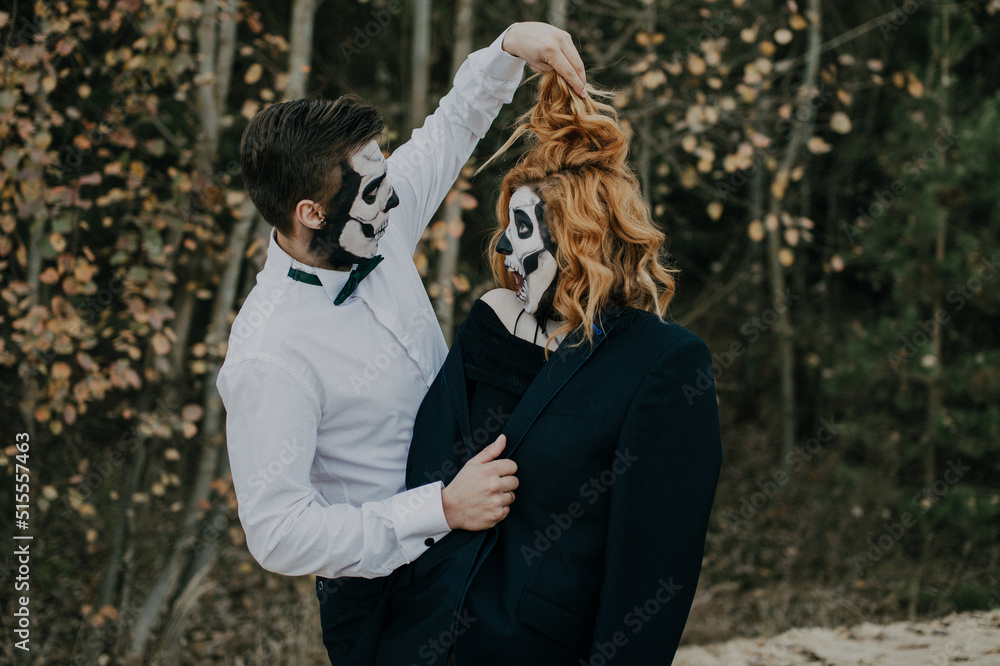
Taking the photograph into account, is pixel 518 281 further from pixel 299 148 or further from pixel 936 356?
pixel 936 356

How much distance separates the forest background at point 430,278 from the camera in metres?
3.31

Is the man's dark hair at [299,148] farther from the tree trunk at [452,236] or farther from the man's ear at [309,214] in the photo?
the tree trunk at [452,236]

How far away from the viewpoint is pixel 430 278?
188 inches

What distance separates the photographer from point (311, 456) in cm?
152

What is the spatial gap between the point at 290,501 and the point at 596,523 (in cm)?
65

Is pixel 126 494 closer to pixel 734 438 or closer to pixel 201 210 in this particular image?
pixel 201 210

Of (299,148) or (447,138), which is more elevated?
(447,138)

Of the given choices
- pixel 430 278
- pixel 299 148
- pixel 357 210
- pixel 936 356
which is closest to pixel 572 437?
pixel 357 210

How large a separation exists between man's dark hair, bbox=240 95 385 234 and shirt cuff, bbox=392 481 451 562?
0.71 m

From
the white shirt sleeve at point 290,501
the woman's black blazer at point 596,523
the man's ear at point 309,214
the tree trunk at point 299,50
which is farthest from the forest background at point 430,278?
the white shirt sleeve at point 290,501

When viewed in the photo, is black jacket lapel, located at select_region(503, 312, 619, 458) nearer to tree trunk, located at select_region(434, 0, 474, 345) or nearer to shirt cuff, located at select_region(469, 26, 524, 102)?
shirt cuff, located at select_region(469, 26, 524, 102)

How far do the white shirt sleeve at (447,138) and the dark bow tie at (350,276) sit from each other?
0.28m

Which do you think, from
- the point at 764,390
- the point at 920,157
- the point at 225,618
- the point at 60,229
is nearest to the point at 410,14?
the point at 60,229

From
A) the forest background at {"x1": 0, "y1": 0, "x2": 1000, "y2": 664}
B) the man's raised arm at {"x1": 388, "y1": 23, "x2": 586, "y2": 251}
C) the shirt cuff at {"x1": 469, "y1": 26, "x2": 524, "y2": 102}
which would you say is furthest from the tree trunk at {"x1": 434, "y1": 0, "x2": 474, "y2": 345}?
the shirt cuff at {"x1": 469, "y1": 26, "x2": 524, "y2": 102}
